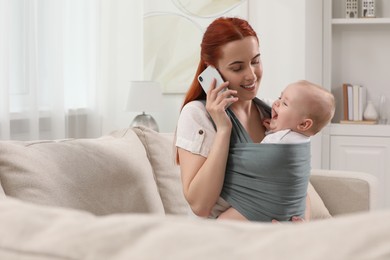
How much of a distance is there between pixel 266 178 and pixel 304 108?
0.75ft

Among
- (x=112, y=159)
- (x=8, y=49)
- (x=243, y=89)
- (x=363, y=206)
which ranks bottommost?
(x=363, y=206)

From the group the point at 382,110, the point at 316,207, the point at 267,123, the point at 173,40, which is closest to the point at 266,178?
the point at 267,123

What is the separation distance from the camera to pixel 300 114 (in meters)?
1.97

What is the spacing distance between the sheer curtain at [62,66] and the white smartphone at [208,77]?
7.49 ft

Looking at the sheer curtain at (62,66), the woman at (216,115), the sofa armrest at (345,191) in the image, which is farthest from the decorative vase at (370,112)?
the woman at (216,115)

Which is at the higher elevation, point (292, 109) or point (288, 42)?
point (288, 42)

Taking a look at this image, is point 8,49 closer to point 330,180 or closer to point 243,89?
point 330,180

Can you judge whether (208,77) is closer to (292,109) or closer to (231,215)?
(292,109)

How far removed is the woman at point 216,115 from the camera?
1913 millimetres

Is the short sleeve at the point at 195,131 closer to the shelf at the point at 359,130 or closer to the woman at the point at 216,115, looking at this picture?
the woman at the point at 216,115

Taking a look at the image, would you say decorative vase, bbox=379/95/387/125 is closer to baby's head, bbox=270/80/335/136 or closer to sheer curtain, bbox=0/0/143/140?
sheer curtain, bbox=0/0/143/140

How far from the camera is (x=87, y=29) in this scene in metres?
5.04

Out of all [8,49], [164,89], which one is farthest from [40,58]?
[164,89]

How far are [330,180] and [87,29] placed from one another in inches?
106
